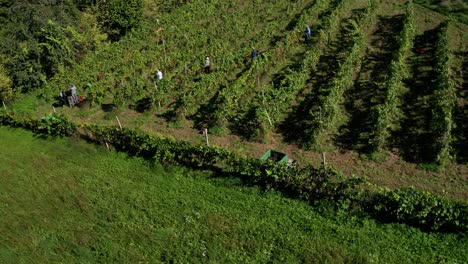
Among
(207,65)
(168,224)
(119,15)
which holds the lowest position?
(168,224)

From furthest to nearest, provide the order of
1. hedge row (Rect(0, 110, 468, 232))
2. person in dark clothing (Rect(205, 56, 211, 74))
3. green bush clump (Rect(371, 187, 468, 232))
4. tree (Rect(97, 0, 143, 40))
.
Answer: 1. tree (Rect(97, 0, 143, 40))
2. person in dark clothing (Rect(205, 56, 211, 74))
3. hedge row (Rect(0, 110, 468, 232))
4. green bush clump (Rect(371, 187, 468, 232))

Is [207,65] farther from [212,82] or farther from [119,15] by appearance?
[119,15]

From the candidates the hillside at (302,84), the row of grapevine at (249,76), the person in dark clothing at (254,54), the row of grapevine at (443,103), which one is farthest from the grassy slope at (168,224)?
the person in dark clothing at (254,54)

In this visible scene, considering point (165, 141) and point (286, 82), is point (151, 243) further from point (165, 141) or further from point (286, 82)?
point (286, 82)

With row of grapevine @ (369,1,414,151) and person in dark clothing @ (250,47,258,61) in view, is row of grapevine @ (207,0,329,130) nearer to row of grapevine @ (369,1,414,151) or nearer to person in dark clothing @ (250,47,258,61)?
person in dark clothing @ (250,47,258,61)

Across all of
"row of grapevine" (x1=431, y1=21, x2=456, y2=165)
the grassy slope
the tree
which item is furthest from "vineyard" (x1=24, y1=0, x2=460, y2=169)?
the grassy slope

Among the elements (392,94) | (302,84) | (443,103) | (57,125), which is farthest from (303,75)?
(57,125)

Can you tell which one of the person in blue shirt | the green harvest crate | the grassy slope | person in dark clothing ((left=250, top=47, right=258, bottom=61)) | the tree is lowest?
the grassy slope
